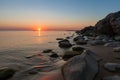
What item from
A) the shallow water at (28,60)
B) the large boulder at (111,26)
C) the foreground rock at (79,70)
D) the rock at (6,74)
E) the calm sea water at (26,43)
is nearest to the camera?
the foreground rock at (79,70)

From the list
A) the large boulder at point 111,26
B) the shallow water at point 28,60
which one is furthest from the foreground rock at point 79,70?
the large boulder at point 111,26

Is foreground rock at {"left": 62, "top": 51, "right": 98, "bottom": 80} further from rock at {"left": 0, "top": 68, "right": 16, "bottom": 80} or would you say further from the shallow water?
rock at {"left": 0, "top": 68, "right": 16, "bottom": 80}

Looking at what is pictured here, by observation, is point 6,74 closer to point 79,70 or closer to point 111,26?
point 79,70

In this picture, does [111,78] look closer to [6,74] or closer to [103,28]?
[6,74]

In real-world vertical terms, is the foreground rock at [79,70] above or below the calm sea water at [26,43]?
above

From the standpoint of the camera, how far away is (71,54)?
1527 centimetres

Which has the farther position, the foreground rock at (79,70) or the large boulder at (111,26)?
the large boulder at (111,26)

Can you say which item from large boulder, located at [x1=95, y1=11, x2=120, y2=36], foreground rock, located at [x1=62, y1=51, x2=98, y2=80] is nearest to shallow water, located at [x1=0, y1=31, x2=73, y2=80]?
foreground rock, located at [x1=62, y1=51, x2=98, y2=80]

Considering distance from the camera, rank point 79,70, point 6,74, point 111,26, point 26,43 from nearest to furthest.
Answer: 1. point 79,70
2. point 6,74
3. point 26,43
4. point 111,26

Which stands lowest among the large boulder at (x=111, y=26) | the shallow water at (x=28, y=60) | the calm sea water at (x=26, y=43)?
the calm sea water at (x=26, y=43)

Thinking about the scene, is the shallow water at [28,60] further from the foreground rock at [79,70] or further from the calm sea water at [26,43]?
the foreground rock at [79,70]

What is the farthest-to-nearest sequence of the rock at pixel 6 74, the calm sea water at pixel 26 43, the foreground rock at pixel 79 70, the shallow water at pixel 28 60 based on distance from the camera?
the calm sea water at pixel 26 43 → the shallow water at pixel 28 60 → the rock at pixel 6 74 → the foreground rock at pixel 79 70

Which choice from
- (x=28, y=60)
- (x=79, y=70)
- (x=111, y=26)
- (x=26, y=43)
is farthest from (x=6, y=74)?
(x=111, y=26)

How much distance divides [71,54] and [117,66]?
211 inches
